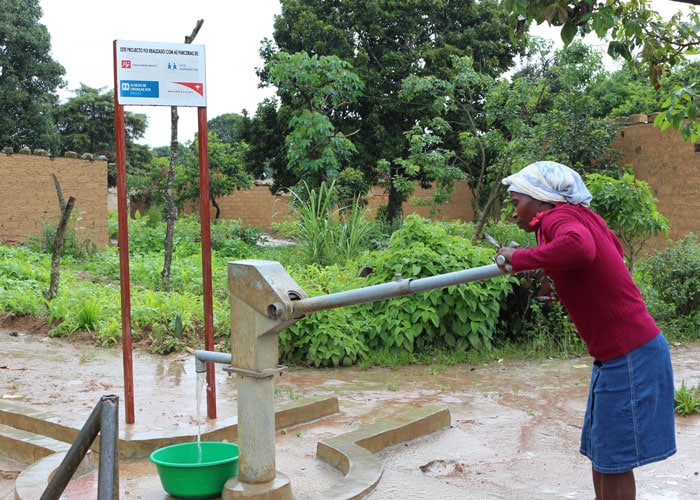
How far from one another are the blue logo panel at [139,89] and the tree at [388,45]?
14.7 m

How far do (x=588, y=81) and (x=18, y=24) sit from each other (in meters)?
21.3

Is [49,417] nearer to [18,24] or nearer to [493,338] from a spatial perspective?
[493,338]

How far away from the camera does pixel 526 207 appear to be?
266cm

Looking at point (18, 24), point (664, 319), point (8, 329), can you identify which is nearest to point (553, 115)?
point (664, 319)

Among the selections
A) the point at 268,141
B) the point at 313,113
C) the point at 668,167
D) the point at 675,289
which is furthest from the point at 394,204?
the point at 675,289

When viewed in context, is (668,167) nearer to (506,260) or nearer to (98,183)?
(506,260)

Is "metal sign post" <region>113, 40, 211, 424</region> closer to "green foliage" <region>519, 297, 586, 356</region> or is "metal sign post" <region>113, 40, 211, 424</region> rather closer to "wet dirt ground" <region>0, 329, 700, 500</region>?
"wet dirt ground" <region>0, 329, 700, 500</region>

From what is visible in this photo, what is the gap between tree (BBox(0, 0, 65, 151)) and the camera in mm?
24625

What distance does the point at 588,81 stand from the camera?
472 inches

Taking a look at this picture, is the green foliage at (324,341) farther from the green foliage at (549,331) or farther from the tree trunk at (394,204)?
the tree trunk at (394,204)

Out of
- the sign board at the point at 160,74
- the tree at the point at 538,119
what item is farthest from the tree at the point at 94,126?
the sign board at the point at 160,74

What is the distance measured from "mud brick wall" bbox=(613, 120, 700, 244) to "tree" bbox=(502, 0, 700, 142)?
7.67 m

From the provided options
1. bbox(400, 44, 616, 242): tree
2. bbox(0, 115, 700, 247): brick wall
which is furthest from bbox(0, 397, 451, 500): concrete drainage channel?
bbox(0, 115, 700, 247): brick wall

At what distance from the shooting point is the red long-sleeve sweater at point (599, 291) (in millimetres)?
2463
